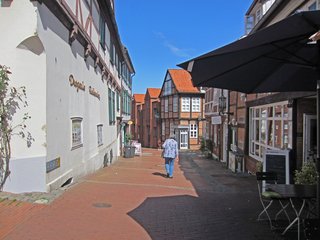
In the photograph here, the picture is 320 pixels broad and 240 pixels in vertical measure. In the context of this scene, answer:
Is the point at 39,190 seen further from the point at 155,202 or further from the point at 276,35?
the point at 276,35

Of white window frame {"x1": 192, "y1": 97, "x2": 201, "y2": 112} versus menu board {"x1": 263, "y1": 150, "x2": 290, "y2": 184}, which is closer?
menu board {"x1": 263, "y1": 150, "x2": 290, "y2": 184}

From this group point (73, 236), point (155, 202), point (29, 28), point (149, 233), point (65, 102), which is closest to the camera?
point (73, 236)

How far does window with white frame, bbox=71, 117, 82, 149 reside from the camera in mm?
10289

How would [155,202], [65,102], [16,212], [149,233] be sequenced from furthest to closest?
[65,102], [155,202], [16,212], [149,233]

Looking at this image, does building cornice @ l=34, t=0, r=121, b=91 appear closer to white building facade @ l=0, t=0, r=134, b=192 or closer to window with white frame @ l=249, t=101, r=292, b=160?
white building facade @ l=0, t=0, r=134, b=192

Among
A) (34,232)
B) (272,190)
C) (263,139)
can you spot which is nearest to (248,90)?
(272,190)

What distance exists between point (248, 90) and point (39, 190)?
4.35m

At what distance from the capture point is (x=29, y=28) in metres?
7.17

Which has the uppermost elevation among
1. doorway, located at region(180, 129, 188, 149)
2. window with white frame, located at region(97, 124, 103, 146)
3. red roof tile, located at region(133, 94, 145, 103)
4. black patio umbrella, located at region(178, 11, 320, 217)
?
red roof tile, located at region(133, 94, 145, 103)

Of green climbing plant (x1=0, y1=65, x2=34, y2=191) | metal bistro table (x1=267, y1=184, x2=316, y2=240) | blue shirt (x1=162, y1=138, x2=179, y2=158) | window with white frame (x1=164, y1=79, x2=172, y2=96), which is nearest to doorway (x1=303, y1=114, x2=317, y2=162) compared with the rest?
metal bistro table (x1=267, y1=184, x2=316, y2=240)

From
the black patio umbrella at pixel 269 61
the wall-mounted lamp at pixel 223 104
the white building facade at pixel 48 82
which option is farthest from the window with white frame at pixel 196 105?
the black patio umbrella at pixel 269 61

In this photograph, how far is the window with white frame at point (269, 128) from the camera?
36.1 ft

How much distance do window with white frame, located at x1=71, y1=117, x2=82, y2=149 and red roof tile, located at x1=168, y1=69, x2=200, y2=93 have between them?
3459 cm

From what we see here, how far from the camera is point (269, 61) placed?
19.7ft
